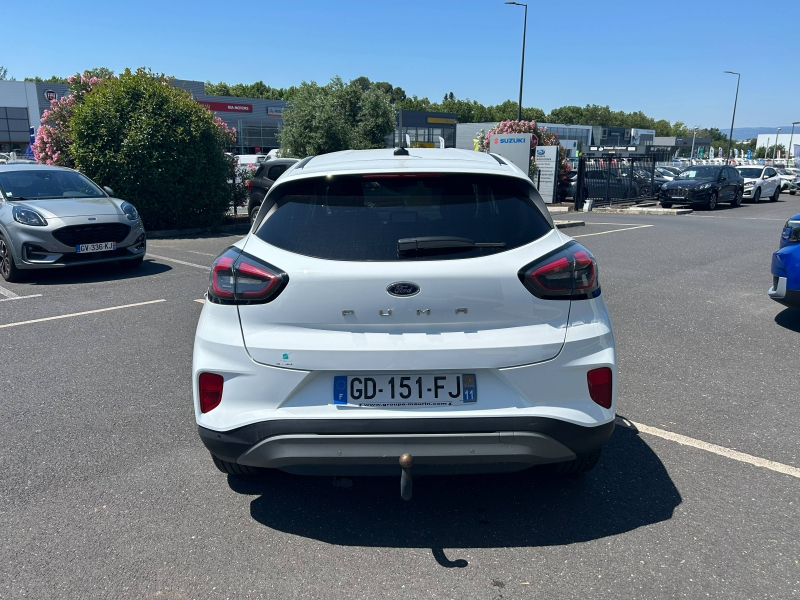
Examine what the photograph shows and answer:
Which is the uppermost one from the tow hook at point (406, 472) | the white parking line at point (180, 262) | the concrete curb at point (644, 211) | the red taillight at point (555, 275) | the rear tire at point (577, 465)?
the red taillight at point (555, 275)

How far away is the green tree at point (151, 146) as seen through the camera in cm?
1388

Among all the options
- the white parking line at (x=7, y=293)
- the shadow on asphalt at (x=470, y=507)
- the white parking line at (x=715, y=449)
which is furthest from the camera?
the white parking line at (x=7, y=293)

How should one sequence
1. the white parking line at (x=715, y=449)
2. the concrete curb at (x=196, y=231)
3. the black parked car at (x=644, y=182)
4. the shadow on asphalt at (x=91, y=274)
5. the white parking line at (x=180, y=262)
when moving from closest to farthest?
the white parking line at (x=715, y=449)
the shadow on asphalt at (x=91, y=274)
the white parking line at (x=180, y=262)
the concrete curb at (x=196, y=231)
the black parked car at (x=644, y=182)

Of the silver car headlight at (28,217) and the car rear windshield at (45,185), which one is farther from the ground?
the car rear windshield at (45,185)

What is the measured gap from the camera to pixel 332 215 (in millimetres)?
3062

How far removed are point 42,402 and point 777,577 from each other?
180 inches

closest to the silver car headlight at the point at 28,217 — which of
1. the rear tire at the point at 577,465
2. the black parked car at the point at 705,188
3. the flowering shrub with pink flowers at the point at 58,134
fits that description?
the flowering shrub with pink flowers at the point at 58,134

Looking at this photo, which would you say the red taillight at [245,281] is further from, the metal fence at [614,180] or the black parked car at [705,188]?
the black parked car at [705,188]

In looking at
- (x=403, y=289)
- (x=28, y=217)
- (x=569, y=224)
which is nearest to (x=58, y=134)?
(x=28, y=217)

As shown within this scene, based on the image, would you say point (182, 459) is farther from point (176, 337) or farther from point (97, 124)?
point (97, 124)

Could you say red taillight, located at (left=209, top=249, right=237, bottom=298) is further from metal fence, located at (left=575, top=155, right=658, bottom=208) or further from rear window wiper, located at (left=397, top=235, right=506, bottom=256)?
metal fence, located at (left=575, top=155, right=658, bottom=208)

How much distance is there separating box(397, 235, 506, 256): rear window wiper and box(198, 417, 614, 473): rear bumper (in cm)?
74

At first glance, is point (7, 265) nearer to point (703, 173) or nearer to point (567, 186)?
point (567, 186)

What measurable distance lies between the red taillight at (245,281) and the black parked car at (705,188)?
24806mm
